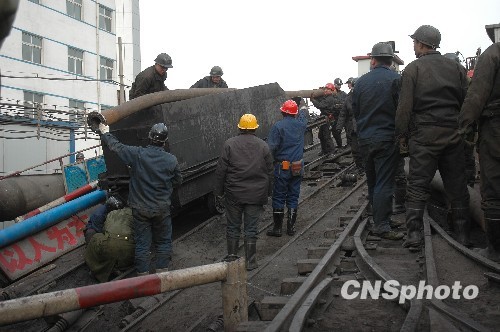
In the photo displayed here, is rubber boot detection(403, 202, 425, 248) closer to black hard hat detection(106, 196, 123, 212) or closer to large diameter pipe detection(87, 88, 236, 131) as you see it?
large diameter pipe detection(87, 88, 236, 131)

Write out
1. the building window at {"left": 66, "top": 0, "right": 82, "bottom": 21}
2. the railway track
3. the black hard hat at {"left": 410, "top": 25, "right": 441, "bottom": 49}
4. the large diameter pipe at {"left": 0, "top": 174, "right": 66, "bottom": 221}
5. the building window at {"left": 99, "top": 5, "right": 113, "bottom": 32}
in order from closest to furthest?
1. the railway track
2. the black hard hat at {"left": 410, "top": 25, "right": 441, "bottom": 49}
3. the large diameter pipe at {"left": 0, "top": 174, "right": 66, "bottom": 221}
4. the building window at {"left": 66, "top": 0, "right": 82, "bottom": 21}
5. the building window at {"left": 99, "top": 5, "right": 113, "bottom": 32}

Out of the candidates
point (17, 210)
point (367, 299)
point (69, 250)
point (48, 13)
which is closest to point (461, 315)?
→ point (367, 299)

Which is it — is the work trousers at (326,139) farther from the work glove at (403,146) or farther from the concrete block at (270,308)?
the concrete block at (270,308)

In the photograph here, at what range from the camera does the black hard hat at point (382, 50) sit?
18.6 ft

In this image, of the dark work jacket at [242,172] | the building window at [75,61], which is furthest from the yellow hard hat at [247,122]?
the building window at [75,61]

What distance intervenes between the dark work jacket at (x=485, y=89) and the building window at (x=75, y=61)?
27.6 meters

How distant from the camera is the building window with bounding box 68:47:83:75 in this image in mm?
28469

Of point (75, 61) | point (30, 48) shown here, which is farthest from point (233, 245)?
point (75, 61)

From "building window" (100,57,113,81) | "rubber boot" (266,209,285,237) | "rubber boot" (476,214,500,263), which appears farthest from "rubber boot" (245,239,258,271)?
"building window" (100,57,113,81)

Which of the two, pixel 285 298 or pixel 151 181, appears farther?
pixel 151 181

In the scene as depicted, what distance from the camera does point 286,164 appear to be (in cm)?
678

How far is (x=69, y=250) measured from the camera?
7602 millimetres

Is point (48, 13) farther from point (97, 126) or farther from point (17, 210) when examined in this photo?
point (97, 126)

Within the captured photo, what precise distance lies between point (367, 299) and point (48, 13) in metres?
27.7
